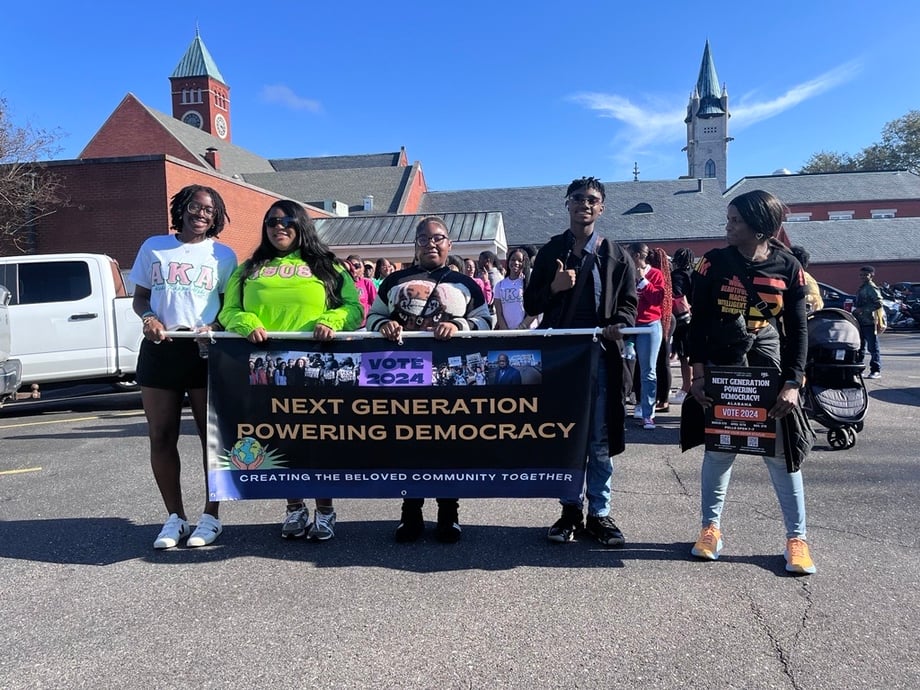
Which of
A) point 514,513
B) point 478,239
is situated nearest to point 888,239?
point 478,239

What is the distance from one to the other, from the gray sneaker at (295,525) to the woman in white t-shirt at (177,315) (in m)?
0.42

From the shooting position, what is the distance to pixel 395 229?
2939 cm

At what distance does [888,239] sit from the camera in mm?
36969

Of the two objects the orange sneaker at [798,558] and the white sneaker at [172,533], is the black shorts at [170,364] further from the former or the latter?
the orange sneaker at [798,558]

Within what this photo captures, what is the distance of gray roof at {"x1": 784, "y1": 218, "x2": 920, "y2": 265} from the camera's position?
3581 centimetres

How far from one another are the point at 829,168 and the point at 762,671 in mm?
86981

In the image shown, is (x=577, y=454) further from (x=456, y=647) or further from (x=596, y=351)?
(x=456, y=647)

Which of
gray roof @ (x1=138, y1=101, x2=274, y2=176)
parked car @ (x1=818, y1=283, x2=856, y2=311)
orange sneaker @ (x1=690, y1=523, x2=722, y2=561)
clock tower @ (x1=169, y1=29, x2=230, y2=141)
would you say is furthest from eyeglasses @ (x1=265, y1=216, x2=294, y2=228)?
clock tower @ (x1=169, y1=29, x2=230, y2=141)

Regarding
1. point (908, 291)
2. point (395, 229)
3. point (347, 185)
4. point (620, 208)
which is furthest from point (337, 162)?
point (908, 291)

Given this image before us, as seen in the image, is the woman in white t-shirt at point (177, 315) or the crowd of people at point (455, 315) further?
the woman in white t-shirt at point (177, 315)

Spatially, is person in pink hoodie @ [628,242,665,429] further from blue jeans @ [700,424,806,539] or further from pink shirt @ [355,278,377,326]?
pink shirt @ [355,278,377,326]

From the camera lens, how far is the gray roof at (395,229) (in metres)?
27.9

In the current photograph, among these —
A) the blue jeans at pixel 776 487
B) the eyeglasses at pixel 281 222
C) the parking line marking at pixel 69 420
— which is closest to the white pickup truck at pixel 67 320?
the parking line marking at pixel 69 420

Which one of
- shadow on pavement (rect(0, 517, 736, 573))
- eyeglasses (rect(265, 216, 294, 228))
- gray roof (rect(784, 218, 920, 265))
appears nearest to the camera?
shadow on pavement (rect(0, 517, 736, 573))
